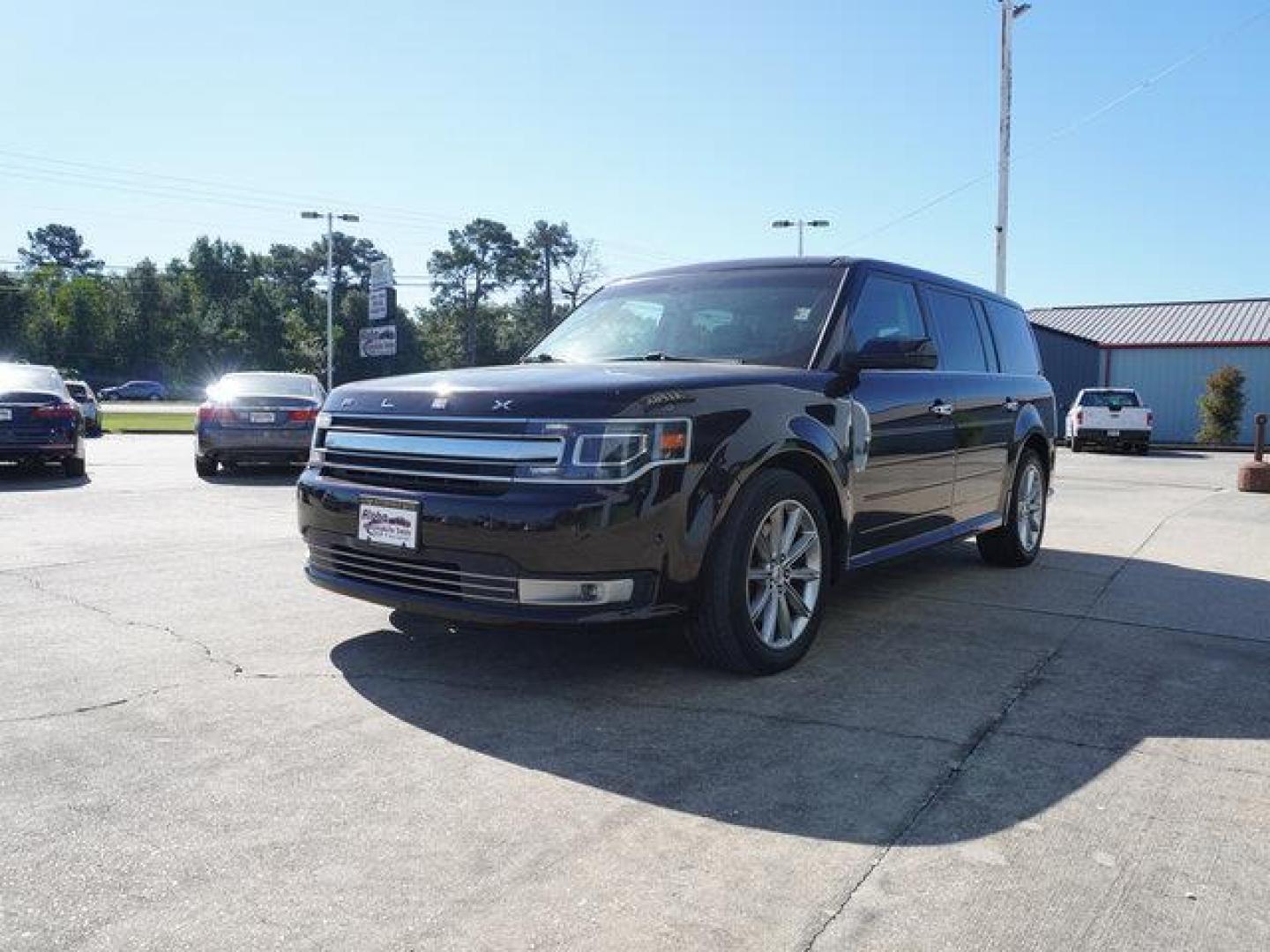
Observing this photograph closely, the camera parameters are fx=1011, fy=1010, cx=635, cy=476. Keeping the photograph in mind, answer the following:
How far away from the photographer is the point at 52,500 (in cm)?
1023

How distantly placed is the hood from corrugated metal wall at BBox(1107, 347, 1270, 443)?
34.7 metres

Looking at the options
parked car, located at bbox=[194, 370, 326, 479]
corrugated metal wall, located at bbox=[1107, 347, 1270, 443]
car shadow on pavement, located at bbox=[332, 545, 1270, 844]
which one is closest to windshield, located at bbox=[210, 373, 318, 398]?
parked car, located at bbox=[194, 370, 326, 479]

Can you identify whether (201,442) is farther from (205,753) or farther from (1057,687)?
(1057,687)

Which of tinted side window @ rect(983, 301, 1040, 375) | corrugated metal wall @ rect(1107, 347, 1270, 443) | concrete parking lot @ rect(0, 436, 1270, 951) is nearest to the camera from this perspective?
concrete parking lot @ rect(0, 436, 1270, 951)

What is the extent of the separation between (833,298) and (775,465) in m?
1.12

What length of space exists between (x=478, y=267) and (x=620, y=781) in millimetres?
103023

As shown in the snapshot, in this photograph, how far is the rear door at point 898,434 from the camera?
485 cm

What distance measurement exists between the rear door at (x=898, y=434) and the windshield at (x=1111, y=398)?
21889 millimetres

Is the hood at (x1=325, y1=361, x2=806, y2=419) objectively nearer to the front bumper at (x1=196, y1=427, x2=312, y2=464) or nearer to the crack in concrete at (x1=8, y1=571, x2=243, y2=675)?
the crack in concrete at (x1=8, y1=571, x2=243, y2=675)

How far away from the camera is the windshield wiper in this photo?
185 inches

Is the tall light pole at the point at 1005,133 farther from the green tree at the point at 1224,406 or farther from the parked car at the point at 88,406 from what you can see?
the parked car at the point at 88,406

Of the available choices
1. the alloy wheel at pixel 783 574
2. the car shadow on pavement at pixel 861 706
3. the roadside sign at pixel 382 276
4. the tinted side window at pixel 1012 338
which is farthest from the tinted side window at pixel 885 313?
the roadside sign at pixel 382 276

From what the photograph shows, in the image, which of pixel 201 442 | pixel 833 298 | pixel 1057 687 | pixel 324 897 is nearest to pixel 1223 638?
pixel 1057 687

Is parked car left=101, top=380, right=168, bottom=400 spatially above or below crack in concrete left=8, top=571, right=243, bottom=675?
above
